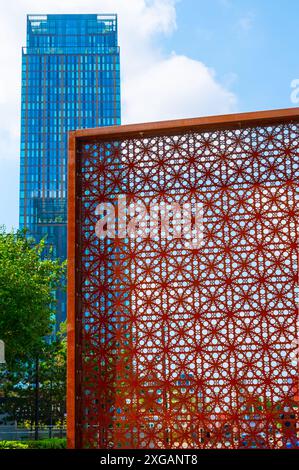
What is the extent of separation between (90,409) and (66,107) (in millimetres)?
54369

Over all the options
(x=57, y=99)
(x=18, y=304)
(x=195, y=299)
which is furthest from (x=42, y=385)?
(x=57, y=99)

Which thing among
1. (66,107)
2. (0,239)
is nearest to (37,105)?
(66,107)

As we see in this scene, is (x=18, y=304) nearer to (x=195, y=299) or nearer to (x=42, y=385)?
(x=195, y=299)

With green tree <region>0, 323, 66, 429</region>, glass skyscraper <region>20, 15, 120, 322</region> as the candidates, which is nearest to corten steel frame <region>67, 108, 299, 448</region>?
green tree <region>0, 323, 66, 429</region>

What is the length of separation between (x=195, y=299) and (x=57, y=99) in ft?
179

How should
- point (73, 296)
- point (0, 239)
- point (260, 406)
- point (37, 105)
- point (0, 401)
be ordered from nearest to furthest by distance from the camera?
point (260, 406), point (73, 296), point (0, 239), point (0, 401), point (37, 105)

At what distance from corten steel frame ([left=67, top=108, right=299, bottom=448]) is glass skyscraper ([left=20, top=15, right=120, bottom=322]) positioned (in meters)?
47.7

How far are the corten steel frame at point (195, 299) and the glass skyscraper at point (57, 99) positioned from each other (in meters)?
47.7

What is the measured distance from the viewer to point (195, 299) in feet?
30.6

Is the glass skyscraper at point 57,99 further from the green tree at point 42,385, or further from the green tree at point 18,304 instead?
the green tree at point 18,304

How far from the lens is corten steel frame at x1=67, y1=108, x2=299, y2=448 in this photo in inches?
353

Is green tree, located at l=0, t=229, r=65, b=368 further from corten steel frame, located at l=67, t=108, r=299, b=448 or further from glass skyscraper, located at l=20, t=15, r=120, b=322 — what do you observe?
glass skyscraper, located at l=20, t=15, r=120, b=322

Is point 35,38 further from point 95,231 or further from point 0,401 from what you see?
point 95,231
